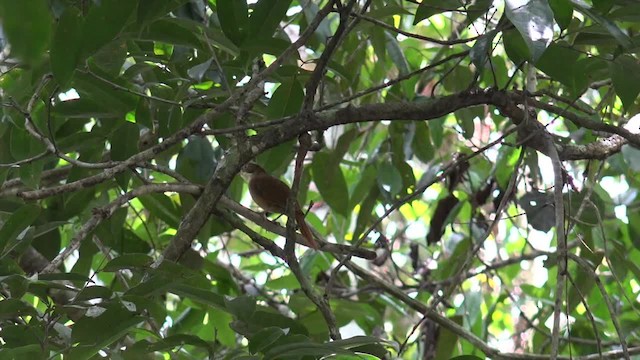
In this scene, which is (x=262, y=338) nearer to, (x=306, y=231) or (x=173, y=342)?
(x=173, y=342)

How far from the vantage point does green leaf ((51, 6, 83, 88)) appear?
2.60ft

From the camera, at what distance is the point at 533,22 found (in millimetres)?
856

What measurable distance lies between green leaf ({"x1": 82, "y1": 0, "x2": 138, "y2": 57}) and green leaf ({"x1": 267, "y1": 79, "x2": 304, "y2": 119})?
1.72ft

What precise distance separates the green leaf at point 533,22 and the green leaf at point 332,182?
0.85 metres

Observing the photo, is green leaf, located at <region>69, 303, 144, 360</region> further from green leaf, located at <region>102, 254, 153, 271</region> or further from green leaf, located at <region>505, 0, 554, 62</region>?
green leaf, located at <region>505, 0, 554, 62</region>

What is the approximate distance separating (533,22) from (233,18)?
1.23 ft

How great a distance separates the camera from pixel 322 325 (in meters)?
1.57

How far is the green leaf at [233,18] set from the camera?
3.31 feet

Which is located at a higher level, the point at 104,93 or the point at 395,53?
the point at 395,53

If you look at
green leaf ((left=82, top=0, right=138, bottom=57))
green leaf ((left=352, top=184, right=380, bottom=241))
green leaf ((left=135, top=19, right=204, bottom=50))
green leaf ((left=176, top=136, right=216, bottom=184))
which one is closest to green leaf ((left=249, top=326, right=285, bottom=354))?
green leaf ((left=82, top=0, right=138, bottom=57))

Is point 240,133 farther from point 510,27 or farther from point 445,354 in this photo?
point 445,354

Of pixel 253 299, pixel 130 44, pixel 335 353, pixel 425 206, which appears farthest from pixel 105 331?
pixel 425 206

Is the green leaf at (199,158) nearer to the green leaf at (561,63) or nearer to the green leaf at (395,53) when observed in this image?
the green leaf at (395,53)

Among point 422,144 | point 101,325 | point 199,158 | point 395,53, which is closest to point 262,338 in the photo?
point 101,325
